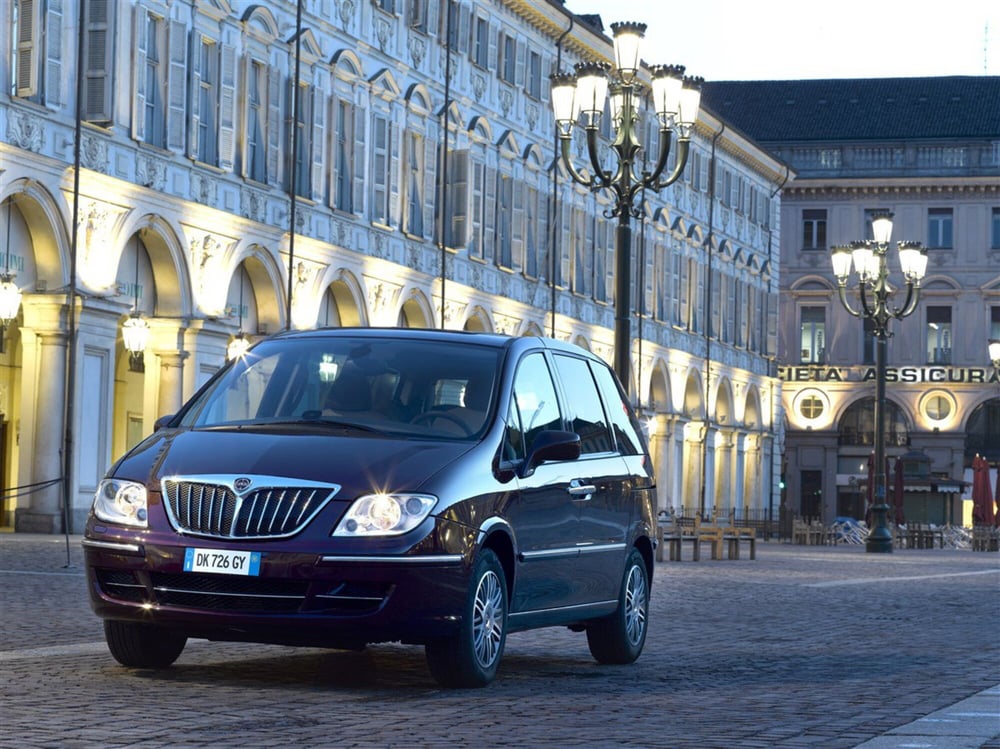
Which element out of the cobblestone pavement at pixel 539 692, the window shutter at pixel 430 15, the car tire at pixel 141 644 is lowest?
the cobblestone pavement at pixel 539 692

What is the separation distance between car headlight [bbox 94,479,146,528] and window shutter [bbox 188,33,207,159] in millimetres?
28095

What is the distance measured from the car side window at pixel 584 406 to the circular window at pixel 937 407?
7856 centimetres

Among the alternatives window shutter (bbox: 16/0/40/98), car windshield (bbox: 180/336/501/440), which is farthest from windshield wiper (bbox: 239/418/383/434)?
window shutter (bbox: 16/0/40/98)

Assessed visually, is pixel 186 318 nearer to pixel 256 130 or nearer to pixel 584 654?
pixel 256 130

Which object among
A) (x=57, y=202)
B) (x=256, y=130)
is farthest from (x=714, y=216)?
(x=57, y=202)

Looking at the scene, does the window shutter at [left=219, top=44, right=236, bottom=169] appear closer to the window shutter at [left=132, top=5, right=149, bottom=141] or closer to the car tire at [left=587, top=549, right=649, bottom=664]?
the window shutter at [left=132, top=5, right=149, bottom=141]

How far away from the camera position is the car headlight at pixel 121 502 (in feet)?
32.6

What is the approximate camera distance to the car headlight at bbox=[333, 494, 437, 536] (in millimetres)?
9664

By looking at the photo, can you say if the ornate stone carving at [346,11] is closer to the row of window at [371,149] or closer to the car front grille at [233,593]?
the row of window at [371,149]

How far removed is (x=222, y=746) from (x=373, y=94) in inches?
1510

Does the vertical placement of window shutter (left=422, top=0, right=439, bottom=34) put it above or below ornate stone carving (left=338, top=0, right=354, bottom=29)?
above

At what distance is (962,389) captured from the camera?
291 feet

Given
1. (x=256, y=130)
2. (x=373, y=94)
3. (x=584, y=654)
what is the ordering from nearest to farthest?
(x=584, y=654)
(x=256, y=130)
(x=373, y=94)

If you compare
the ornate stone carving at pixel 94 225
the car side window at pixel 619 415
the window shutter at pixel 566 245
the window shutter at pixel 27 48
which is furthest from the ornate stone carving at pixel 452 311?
the car side window at pixel 619 415
